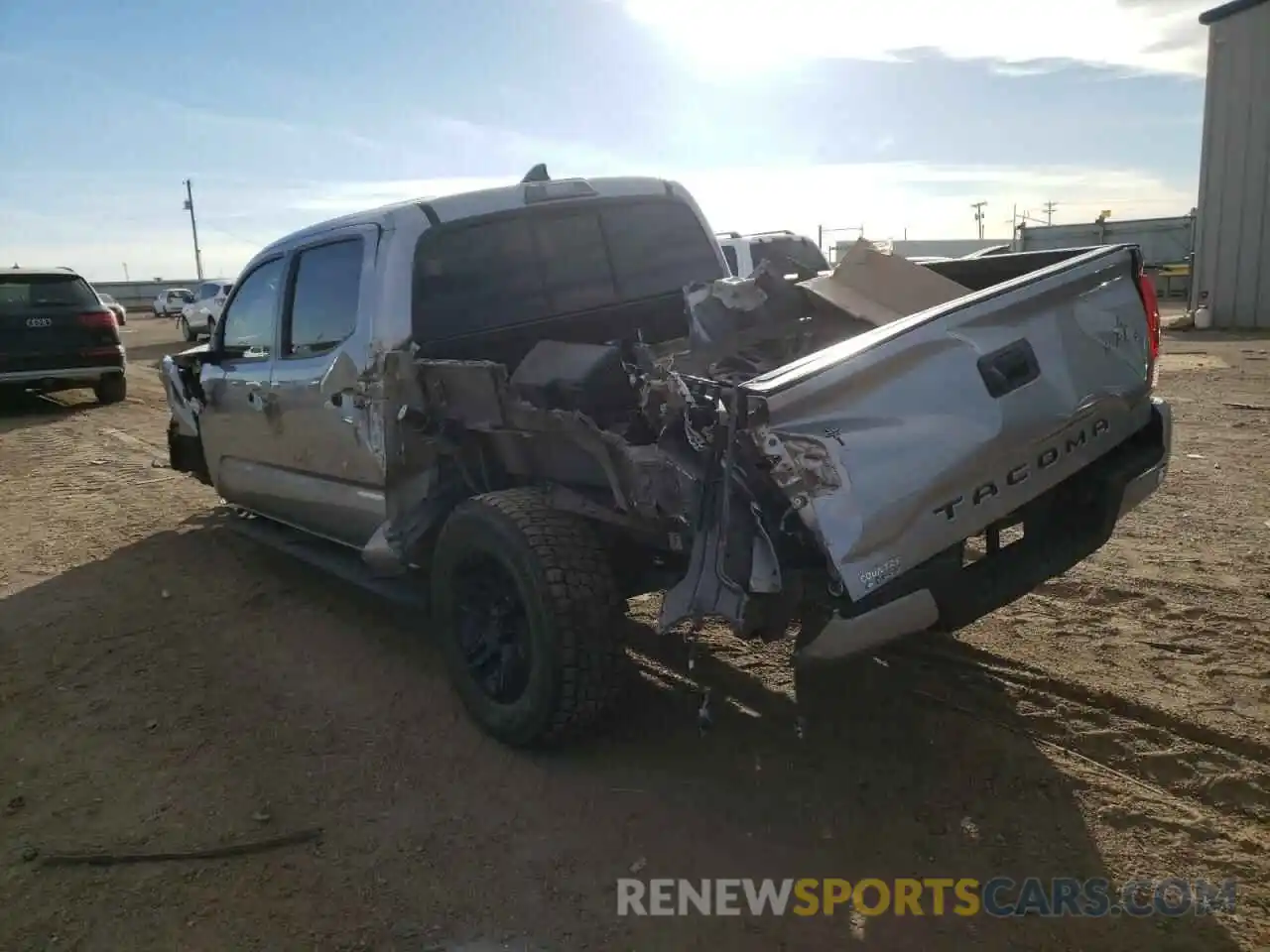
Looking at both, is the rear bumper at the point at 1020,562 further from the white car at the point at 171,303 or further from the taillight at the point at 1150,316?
the white car at the point at 171,303

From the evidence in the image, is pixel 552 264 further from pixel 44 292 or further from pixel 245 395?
pixel 44 292

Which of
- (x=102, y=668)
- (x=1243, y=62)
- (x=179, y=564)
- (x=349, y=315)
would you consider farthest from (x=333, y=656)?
(x=1243, y=62)

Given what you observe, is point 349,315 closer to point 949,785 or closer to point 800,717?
point 800,717

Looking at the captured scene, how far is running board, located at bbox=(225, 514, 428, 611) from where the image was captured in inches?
174

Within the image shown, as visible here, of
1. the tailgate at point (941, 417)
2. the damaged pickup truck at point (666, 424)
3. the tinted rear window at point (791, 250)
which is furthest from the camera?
the tinted rear window at point (791, 250)

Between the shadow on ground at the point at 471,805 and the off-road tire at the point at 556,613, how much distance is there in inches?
7.6

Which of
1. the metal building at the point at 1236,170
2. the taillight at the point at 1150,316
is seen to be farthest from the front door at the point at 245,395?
the metal building at the point at 1236,170

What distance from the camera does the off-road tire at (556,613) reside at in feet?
11.0

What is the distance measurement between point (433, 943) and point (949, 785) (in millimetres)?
1743

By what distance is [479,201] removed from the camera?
4535 mm

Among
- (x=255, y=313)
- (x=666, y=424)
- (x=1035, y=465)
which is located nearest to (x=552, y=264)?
(x=666, y=424)

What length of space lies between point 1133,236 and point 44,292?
28000 millimetres

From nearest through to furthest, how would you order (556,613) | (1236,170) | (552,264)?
(556,613)
(552,264)
(1236,170)

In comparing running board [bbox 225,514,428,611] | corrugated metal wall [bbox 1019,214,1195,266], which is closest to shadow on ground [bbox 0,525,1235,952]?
running board [bbox 225,514,428,611]
